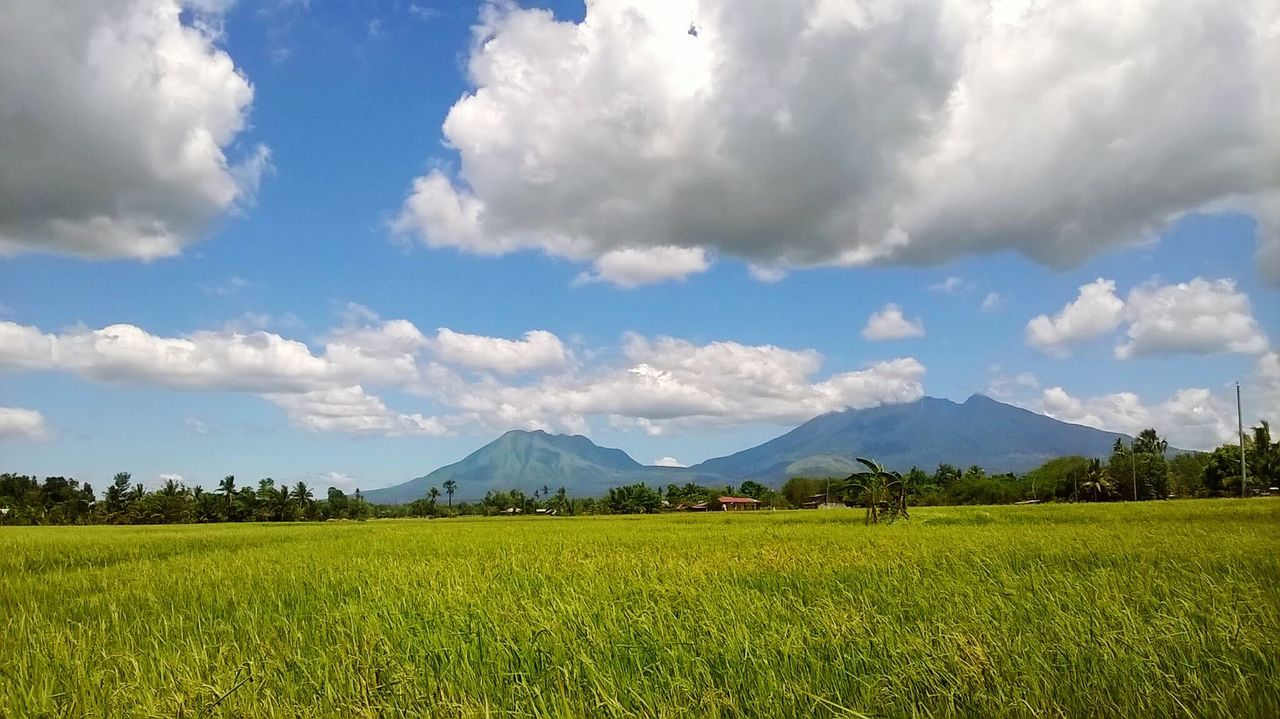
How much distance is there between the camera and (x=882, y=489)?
87.2 ft

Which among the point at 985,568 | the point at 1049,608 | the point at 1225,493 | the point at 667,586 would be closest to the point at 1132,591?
the point at 1049,608

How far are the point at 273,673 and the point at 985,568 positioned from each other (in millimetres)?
7553

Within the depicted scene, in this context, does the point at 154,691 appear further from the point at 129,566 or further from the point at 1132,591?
the point at 129,566

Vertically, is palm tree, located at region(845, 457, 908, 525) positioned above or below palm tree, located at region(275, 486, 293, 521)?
above

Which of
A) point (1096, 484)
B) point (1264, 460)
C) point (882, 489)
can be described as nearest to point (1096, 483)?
point (1096, 484)

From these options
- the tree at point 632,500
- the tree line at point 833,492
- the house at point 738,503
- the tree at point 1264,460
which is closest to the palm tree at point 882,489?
the tree line at point 833,492

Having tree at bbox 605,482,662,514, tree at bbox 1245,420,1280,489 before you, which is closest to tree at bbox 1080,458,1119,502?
tree at bbox 1245,420,1280,489

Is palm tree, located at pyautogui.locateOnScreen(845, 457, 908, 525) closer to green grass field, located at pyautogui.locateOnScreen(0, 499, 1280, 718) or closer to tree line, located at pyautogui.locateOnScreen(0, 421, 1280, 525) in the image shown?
green grass field, located at pyautogui.locateOnScreen(0, 499, 1280, 718)

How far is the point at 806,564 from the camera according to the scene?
Answer: 9.18 m

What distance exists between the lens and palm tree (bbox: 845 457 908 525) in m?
25.7

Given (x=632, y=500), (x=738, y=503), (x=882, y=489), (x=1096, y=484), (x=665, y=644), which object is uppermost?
(x=665, y=644)

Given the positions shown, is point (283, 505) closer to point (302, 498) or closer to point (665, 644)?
point (302, 498)

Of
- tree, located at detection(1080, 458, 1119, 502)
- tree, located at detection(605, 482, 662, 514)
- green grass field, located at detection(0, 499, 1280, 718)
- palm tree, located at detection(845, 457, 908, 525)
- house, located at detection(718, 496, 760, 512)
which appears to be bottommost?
house, located at detection(718, 496, 760, 512)

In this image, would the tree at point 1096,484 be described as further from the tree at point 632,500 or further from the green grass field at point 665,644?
the green grass field at point 665,644
